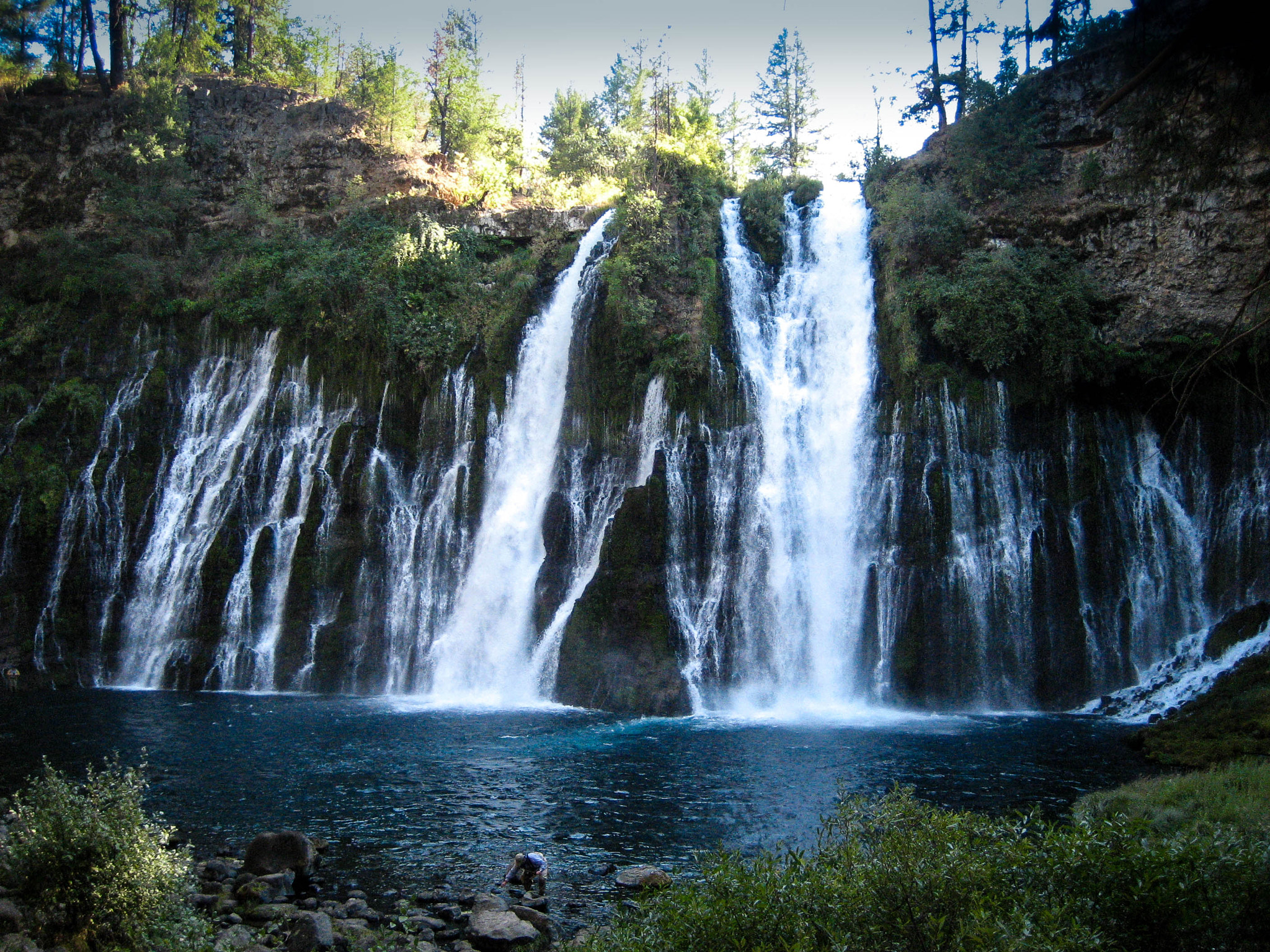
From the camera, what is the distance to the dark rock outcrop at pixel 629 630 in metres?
20.3

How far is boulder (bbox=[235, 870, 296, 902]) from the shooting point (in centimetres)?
901

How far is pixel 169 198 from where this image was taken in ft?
108

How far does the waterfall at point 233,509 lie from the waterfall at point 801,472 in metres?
11.9

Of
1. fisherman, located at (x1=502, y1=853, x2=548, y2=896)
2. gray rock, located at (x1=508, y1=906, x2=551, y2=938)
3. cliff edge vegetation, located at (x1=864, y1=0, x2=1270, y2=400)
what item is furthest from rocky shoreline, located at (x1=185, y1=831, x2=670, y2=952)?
cliff edge vegetation, located at (x1=864, y1=0, x2=1270, y2=400)

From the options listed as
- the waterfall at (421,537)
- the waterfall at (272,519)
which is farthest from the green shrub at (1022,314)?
the waterfall at (272,519)

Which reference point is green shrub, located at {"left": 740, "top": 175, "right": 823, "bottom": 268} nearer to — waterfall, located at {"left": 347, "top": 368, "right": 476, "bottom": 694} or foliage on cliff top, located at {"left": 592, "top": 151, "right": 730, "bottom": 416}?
foliage on cliff top, located at {"left": 592, "top": 151, "right": 730, "bottom": 416}

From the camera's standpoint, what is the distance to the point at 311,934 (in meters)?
7.80

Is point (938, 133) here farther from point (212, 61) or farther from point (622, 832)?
point (212, 61)

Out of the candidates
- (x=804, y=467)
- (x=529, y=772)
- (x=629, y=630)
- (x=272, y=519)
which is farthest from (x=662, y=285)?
(x=529, y=772)

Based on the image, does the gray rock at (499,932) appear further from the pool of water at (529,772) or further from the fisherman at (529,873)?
the pool of water at (529,772)

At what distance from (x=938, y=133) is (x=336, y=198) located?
23765 mm

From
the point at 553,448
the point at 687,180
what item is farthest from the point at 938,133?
the point at 553,448

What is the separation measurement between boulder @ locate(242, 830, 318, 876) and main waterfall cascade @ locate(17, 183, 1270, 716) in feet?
36.8

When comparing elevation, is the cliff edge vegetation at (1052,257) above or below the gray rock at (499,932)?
above
